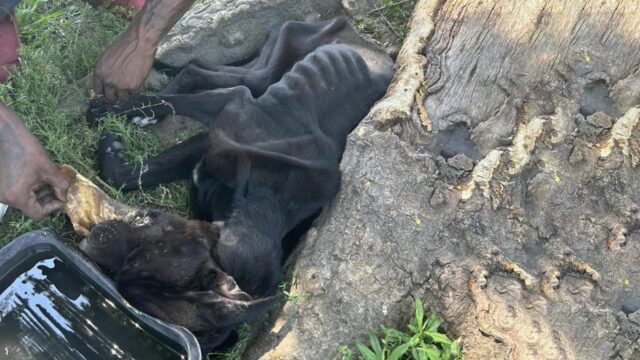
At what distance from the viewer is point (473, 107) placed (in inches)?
181

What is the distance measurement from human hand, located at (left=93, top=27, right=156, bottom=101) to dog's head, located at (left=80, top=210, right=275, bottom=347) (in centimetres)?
76

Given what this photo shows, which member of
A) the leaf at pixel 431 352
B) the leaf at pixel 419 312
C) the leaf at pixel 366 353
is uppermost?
the leaf at pixel 419 312

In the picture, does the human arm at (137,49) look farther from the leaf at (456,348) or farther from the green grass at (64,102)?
the leaf at (456,348)

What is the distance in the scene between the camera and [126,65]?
14.1 ft

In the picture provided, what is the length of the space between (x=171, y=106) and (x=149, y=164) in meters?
0.42

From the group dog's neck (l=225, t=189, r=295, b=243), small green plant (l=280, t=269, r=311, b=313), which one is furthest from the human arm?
small green plant (l=280, t=269, r=311, b=313)

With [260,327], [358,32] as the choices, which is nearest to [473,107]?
[358,32]

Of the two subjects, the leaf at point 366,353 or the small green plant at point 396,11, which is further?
the small green plant at point 396,11

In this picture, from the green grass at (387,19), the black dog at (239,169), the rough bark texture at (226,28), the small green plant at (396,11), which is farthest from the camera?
the small green plant at (396,11)

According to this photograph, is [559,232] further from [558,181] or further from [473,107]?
[473,107]

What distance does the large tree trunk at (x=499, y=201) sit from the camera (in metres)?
3.88

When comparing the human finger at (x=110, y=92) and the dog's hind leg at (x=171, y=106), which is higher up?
the human finger at (x=110, y=92)

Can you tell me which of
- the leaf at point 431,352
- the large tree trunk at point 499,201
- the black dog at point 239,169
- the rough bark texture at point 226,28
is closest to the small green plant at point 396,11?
the rough bark texture at point 226,28

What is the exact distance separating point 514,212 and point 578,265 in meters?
0.44
